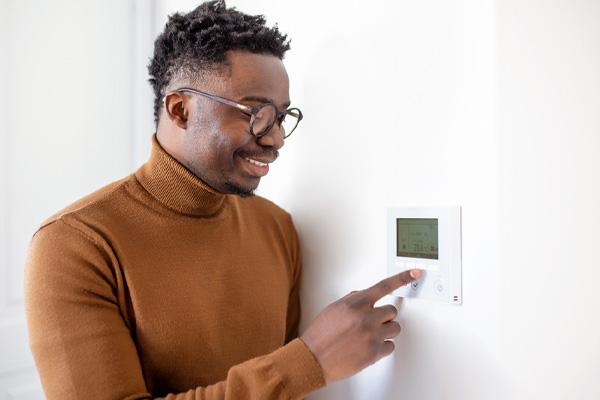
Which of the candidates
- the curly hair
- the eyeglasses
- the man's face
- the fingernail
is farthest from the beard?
the fingernail

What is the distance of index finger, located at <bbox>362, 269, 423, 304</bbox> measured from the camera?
73 cm

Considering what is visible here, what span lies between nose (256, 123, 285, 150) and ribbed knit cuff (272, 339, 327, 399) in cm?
36

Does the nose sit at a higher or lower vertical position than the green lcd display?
higher

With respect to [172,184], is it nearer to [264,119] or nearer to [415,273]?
[264,119]

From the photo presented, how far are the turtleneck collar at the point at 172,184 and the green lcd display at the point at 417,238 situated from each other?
0.37 metres

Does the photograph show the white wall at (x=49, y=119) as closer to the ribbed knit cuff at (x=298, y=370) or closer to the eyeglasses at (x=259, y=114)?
the eyeglasses at (x=259, y=114)

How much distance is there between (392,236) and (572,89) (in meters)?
0.36

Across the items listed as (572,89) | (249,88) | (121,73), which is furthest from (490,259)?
(121,73)

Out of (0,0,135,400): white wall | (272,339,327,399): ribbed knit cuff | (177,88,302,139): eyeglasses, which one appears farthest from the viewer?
(0,0,135,400): white wall

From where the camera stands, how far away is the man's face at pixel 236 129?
784 millimetres

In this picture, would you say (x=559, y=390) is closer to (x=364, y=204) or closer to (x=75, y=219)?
(x=364, y=204)

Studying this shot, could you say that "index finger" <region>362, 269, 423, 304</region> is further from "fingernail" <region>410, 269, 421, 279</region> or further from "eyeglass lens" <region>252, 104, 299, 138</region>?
"eyeglass lens" <region>252, 104, 299, 138</region>

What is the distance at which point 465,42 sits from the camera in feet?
2.27

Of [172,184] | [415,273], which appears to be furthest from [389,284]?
[172,184]
